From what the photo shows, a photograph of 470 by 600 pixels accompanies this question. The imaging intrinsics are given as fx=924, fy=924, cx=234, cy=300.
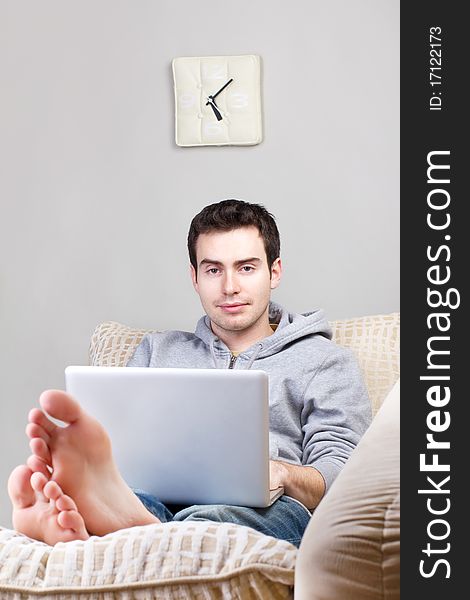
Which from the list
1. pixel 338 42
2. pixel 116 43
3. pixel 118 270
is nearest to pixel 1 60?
pixel 116 43

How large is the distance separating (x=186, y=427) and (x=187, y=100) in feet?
4.54

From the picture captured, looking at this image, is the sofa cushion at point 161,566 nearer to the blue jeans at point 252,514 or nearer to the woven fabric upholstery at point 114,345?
the blue jeans at point 252,514

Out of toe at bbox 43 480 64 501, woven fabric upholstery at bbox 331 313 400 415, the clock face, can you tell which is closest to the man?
toe at bbox 43 480 64 501

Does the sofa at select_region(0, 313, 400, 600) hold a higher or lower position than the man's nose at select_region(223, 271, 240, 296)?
lower

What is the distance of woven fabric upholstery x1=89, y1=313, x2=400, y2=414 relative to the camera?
221 cm

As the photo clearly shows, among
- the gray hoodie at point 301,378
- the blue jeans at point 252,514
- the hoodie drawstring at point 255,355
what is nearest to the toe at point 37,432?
the blue jeans at point 252,514

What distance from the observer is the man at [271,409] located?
1.41 metres

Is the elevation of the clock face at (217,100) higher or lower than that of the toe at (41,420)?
higher

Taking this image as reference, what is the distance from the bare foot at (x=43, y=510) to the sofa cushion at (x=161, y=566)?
2.6 inches

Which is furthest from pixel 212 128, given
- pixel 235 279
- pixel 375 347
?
pixel 375 347

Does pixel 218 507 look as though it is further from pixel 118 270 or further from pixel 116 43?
pixel 116 43

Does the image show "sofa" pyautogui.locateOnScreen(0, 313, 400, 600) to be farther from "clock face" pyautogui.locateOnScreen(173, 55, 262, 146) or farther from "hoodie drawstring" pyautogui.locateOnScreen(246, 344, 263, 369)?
"clock face" pyautogui.locateOnScreen(173, 55, 262, 146)

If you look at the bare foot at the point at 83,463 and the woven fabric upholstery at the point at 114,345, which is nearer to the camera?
the bare foot at the point at 83,463

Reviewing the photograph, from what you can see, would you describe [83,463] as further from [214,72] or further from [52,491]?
[214,72]
